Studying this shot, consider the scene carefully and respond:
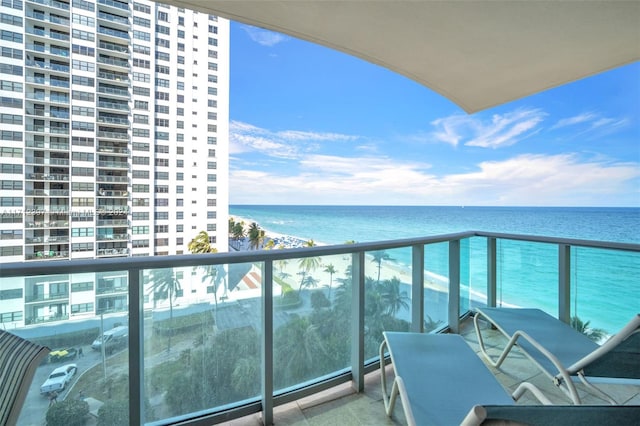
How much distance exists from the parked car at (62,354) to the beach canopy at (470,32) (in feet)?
5.86

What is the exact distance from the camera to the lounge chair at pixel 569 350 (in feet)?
3.84

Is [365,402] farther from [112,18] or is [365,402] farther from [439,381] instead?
[112,18]

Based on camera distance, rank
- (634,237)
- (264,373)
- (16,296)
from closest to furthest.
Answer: (16,296) → (264,373) → (634,237)

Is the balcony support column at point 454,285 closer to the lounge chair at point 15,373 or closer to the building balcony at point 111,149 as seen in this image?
the lounge chair at point 15,373

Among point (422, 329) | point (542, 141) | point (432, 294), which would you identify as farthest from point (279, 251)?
point (542, 141)

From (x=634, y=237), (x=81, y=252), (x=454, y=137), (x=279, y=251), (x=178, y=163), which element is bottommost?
(x=81, y=252)

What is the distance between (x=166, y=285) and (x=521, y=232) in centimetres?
3004

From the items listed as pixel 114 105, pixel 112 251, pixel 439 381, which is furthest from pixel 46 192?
pixel 439 381

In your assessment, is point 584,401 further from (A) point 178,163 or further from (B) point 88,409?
(A) point 178,163

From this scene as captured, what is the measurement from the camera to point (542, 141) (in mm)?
23844

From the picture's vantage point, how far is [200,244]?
24641mm

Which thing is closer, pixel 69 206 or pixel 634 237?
pixel 634 237

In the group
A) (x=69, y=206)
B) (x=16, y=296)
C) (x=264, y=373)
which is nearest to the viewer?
(x=16, y=296)

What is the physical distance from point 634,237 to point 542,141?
31.4 ft
